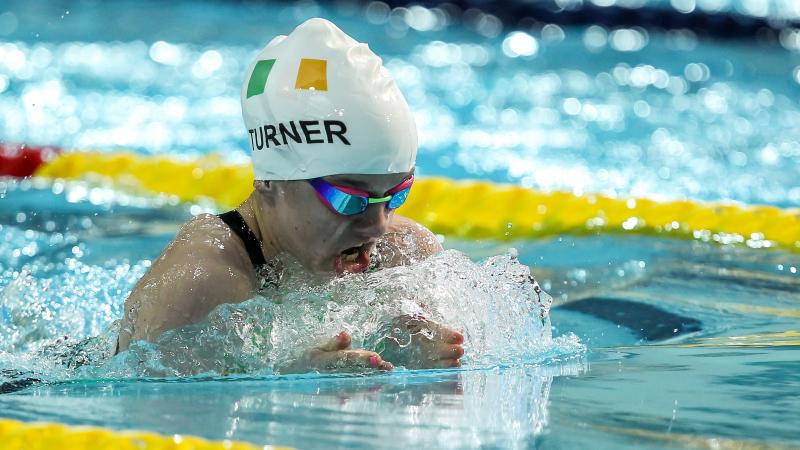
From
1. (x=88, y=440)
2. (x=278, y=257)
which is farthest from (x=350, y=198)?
(x=88, y=440)

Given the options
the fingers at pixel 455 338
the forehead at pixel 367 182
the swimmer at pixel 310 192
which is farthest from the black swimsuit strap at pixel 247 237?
the fingers at pixel 455 338

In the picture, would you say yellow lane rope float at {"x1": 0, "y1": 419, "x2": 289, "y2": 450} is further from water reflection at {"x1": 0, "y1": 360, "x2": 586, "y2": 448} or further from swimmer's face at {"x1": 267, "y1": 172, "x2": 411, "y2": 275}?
swimmer's face at {"x1": 267, "y1": 172, "x2": 411, "y2": 275}

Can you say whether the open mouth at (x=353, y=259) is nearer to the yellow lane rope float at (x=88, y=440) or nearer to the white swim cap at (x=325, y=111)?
the white swim cap at (x=325, y=111)

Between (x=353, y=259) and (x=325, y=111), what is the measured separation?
339 mm

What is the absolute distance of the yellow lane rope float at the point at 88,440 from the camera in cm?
178

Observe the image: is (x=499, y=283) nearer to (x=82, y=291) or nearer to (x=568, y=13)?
(x=82, y=291)

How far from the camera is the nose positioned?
2.38 m

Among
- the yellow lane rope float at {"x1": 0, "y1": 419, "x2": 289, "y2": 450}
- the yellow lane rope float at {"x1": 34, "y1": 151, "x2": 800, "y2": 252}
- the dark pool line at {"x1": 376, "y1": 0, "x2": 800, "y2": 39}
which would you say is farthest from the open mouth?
the dark pool line at {"x1": 376, "y1": 0, "x2": 800, "y2": 39}

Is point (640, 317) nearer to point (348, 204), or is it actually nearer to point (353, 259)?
point (353, 259)

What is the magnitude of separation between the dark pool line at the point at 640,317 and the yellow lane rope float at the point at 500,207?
0.48 m

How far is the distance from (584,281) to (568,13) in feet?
19.2

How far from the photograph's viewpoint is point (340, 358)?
7.42 ft

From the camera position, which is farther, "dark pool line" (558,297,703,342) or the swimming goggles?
"dark pool line" (558,297,703,342)

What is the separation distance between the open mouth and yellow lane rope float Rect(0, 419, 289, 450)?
2.47 feet
